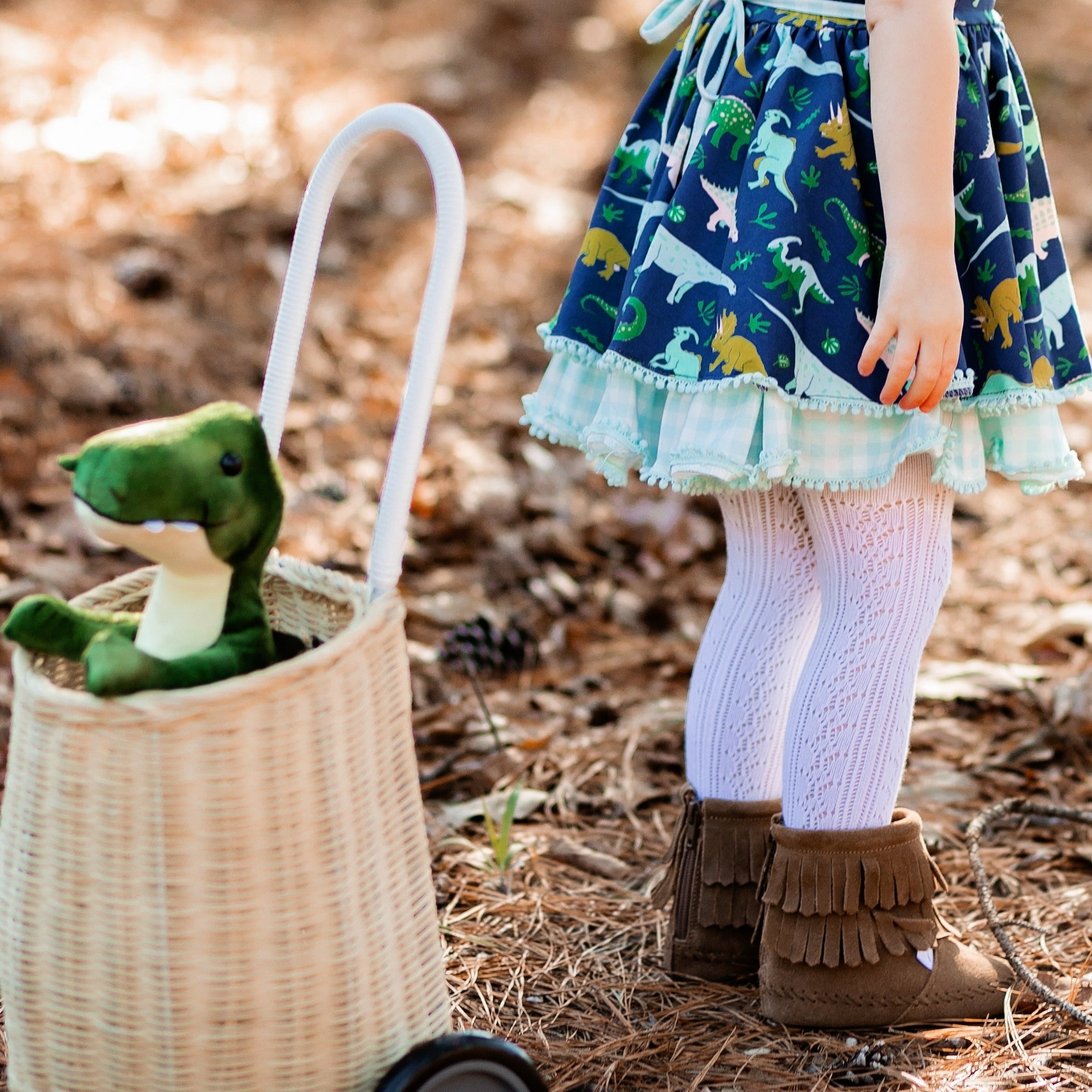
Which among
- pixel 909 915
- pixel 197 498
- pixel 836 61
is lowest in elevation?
pixel 909 915

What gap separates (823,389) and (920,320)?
4.6 inches

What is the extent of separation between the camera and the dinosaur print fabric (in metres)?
1.32

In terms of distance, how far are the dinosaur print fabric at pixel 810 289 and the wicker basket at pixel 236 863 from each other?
0.31 metres

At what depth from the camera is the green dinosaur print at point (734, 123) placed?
138 cm

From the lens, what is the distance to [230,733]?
3.51ft

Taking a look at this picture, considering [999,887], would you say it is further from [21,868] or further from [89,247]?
[89,247]

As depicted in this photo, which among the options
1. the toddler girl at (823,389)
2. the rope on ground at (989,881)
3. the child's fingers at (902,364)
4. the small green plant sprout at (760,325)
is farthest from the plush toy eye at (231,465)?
the rope on ground at (989,881)

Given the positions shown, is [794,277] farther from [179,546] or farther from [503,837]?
[503,837]

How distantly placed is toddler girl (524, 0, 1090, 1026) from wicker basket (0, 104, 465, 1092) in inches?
13.1

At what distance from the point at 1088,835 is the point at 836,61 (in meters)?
1.25

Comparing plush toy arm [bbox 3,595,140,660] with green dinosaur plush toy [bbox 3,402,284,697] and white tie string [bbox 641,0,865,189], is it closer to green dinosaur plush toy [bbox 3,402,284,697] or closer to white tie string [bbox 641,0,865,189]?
green dinosaur plush toy [bbox 3,402,284,697]

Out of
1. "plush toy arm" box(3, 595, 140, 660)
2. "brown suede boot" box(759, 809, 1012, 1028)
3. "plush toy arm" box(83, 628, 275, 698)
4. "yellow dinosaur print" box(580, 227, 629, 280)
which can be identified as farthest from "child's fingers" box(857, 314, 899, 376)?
"plush toy arm" box(3, 595, 140, 660)

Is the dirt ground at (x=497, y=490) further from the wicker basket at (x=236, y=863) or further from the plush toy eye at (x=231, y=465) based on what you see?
the plush toy eye at (x=231, y=465)

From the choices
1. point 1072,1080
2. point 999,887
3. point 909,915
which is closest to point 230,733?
point 909,915
